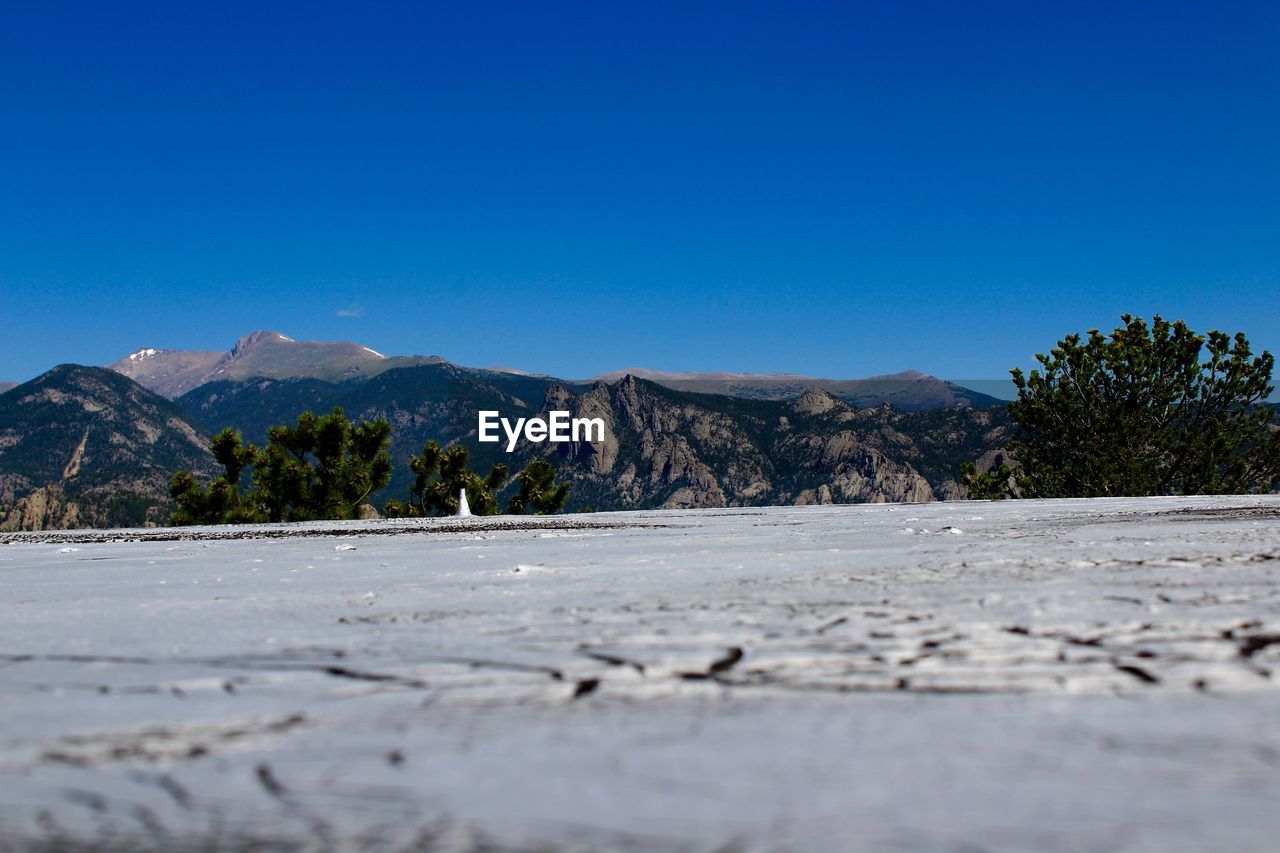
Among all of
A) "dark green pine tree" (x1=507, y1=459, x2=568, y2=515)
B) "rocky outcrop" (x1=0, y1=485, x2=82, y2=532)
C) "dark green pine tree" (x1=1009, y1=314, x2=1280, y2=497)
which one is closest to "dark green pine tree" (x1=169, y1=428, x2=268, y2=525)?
"dark green pine tree" (x1=507, y1=459, x2=568, y2=515)

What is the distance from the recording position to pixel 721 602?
10.5ft

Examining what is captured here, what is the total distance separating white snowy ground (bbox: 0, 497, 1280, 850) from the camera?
1242 mm

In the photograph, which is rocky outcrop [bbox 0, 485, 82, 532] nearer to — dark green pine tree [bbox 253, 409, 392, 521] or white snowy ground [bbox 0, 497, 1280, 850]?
dark green pine tree [bbox 253, 409, 392, 521]

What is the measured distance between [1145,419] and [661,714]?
97.4 feet

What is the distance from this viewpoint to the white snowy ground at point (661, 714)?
1.24 m

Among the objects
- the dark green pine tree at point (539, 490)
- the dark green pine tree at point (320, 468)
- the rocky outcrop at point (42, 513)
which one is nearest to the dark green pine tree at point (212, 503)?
the dark green pine tree at point (320, 468)

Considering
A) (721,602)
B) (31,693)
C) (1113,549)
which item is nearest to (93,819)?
(31,693)

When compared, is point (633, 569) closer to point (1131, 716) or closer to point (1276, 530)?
point (1131, 716)

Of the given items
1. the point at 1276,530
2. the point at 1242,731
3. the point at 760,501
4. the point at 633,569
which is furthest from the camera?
the point at 760,501

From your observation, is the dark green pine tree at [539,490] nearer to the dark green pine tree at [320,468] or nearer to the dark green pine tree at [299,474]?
the dark green pine tree at [320,468]

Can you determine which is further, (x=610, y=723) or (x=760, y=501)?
(x=760, y=501)

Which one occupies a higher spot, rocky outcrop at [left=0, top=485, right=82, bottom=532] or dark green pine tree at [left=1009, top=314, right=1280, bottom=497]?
dark green pine tree at [left=1009, top=314, right=1280, bottom=497]

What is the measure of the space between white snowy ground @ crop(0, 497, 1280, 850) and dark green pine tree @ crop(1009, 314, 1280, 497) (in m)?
25.6

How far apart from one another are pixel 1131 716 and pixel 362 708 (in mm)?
1320
